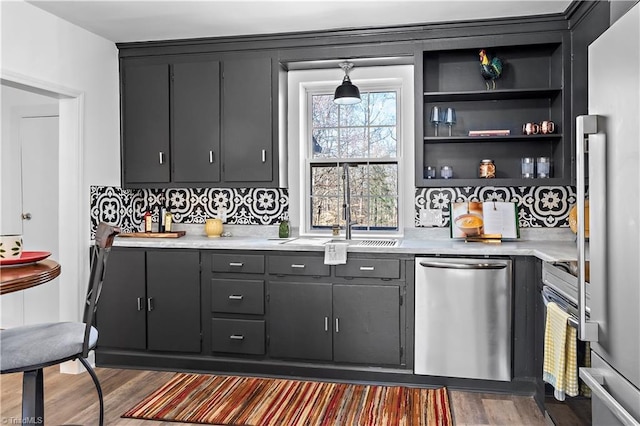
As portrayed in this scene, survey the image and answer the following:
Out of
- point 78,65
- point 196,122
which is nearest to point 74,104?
point 78,65

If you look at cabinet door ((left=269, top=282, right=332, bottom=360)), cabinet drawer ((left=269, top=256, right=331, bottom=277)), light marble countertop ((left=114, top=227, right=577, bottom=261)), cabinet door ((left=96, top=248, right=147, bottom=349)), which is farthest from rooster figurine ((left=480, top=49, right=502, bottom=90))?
cabinet door ((left=96, top=248, right=147, bottom=349))

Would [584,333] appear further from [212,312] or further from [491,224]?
[212,312]

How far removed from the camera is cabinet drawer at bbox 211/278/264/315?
3631mm

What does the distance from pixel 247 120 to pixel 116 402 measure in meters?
2.16

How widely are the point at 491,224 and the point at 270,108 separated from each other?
187 centimetres

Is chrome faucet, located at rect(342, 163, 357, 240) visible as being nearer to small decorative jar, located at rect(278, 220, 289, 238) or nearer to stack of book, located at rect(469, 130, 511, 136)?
small decorative jar, located at rect(278, 220, 289, 238)

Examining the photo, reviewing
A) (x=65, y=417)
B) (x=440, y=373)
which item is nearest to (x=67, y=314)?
(x=65, y=417)

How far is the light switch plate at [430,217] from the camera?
4.05 m

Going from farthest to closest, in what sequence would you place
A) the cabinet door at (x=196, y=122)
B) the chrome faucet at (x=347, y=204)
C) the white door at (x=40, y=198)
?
the white door at (x=40, y=198) → the cabinet door at (x=196, y=122) → the chrome faucet at (x=347, y=204)

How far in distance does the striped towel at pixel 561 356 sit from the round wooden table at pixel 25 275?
6.69 ft

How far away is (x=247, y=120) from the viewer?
402 cm

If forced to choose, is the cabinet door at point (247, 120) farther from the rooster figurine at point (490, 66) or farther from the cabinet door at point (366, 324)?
the rooster figurine at point (490, 66)

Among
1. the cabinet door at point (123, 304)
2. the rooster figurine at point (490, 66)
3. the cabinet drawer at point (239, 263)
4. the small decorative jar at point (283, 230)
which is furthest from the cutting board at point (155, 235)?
the rooster figurine at point (490, 66)

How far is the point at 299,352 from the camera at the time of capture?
3.57 metres
